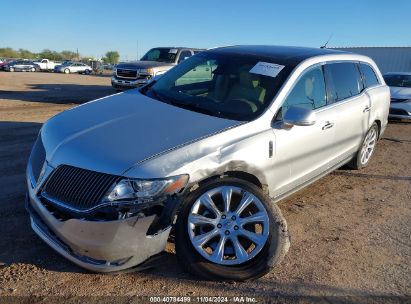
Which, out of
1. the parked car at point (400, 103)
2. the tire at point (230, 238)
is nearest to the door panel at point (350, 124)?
the tire at point (230, 238)

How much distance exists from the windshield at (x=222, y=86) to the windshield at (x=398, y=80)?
9.51 metres

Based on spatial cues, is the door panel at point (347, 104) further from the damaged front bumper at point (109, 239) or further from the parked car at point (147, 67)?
the parked car at point (147, 67)

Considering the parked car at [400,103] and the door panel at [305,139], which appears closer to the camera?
the door panel at [305,139]

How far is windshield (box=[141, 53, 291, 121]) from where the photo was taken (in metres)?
4.00

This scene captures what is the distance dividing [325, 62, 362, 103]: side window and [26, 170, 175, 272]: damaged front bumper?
9.37ft

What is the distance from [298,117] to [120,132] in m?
1.57

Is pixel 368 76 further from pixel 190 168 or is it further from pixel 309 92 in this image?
pixel 190 168

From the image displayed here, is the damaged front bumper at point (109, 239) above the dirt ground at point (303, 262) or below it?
above

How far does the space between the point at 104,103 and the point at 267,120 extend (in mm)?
1709

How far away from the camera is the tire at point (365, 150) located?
6086 millimetres

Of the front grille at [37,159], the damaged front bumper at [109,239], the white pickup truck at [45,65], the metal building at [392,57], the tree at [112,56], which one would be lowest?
the tree at [112,56]

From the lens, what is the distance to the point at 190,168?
3.12 m

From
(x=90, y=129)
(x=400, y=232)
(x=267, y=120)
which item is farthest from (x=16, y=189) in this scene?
(x=400, y=232)

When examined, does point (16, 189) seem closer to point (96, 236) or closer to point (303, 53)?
point (96, 236)
